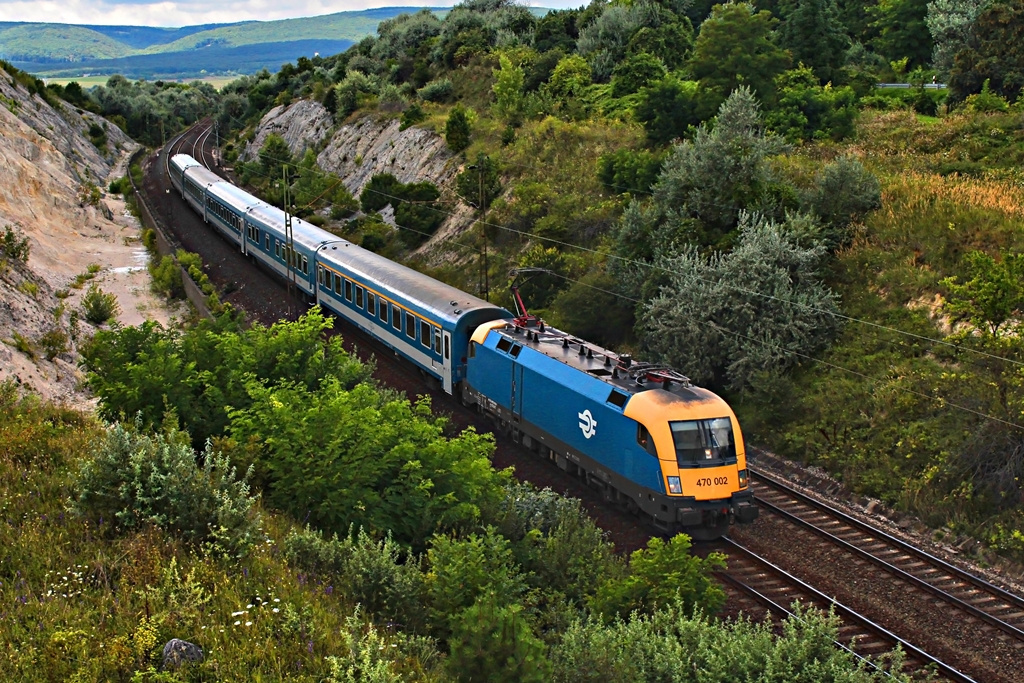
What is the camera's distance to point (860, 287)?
2444 cm

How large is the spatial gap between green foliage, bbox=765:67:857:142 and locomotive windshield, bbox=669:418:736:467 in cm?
2194

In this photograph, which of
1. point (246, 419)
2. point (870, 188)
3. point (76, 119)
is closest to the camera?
point (246, 419)

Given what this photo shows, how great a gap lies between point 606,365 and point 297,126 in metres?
64.1

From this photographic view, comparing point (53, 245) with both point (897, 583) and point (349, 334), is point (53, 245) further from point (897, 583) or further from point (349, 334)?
point (897, 583)

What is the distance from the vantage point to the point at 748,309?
928 inches

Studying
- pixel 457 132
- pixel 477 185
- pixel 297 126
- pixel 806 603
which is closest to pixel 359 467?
pixel 806 603

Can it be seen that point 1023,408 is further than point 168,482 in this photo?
Yes

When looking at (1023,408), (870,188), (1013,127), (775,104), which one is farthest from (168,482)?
(775,104)

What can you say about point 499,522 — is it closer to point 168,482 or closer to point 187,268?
point 168,482

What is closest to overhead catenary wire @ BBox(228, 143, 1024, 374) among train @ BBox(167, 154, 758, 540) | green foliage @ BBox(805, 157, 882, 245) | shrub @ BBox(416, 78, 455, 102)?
green foliage @ BBox(805, 157, 882, 245)

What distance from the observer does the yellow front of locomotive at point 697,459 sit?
16.2 meters

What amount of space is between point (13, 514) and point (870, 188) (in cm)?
2429

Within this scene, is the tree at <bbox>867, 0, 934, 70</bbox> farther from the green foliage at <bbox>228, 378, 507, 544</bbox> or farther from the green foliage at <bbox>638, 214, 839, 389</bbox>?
the green foliage at <bbox>228, 378, 507, 544</bbox>

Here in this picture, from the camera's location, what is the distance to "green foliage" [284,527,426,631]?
1033 cm
